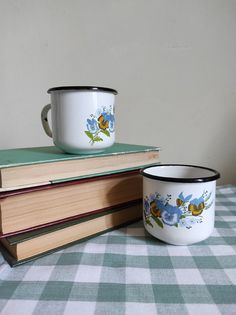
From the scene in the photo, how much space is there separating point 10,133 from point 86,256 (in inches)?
18.2

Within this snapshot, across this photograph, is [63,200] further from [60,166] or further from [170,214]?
[170,214]

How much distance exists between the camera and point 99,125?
42 centimetres

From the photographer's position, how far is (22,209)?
35cm

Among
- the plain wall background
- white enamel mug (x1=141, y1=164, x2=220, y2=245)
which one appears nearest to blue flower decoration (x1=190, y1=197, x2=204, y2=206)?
white enamel mug (x1=141, y1=164, x2=220, y2=245)

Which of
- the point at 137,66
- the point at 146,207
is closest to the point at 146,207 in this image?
the point at 146,207

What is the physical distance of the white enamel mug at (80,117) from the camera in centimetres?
40

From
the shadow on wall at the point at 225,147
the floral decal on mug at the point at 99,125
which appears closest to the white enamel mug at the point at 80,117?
the floral decal on mug at the point at 99,125

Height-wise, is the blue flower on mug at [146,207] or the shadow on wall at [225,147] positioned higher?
the shadow on wall at [225,147]

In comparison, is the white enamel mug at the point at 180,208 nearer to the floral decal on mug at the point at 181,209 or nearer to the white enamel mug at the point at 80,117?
the floral decal on mug at the point at 181,209

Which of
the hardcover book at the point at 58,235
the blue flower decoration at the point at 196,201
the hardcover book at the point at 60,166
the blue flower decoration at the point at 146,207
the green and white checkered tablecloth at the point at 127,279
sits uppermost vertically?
the hardcover book at the point at 60,166

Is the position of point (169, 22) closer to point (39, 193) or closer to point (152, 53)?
point (152, 53)

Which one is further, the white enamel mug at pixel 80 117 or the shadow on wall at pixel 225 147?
the shadow on wall at pixel 225 147

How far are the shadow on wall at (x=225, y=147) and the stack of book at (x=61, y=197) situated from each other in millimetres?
366

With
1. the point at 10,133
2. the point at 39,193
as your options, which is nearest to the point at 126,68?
the point at 10,133
